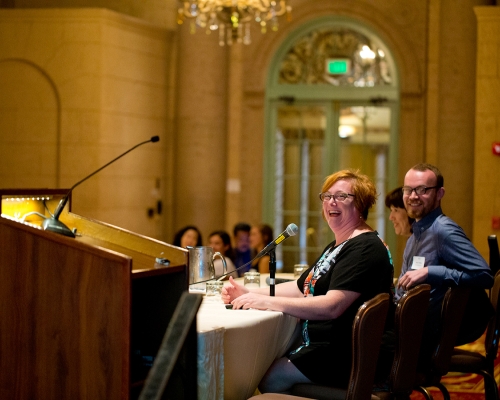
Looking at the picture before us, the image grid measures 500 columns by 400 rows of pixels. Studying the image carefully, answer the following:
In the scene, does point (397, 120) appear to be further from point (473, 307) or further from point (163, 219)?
point (473, 307)

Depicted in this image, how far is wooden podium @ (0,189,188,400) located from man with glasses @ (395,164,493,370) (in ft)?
4.98

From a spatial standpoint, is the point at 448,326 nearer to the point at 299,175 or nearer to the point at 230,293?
the point at 230,293

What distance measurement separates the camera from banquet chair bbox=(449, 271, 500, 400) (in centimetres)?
A: 394

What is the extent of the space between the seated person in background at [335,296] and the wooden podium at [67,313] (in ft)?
2.18

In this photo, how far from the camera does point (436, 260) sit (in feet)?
13.0

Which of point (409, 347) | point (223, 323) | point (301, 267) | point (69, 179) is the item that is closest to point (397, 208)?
point (301, 267)

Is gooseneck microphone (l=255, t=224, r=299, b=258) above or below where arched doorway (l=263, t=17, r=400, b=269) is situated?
below

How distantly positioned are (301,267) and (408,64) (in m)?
5.22

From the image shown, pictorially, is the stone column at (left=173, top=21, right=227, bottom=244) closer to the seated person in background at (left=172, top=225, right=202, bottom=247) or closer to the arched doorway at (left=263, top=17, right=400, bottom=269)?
the arched doorway at (left=263, top=17, right=400, bottom=269)

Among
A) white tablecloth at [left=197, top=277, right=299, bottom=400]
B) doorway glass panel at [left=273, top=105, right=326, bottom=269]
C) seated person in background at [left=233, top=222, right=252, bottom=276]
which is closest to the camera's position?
white tablecloth at [left=197, top=277, right=299, bottom=400]

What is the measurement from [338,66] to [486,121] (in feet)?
5.67

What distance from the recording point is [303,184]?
9.50 meters

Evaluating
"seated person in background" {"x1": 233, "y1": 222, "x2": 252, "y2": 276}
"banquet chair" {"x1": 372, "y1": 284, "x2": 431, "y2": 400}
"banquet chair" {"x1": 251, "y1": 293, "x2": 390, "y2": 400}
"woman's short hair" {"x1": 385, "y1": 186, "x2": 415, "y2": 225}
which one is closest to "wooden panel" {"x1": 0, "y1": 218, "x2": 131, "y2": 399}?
"banquet chair" {"x1": 251, "y1": 293, "x2": 390, "y2": 400}

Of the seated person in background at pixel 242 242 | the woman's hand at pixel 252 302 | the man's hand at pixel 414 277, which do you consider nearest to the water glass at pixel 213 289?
the woman's hand at pixel 252 302
